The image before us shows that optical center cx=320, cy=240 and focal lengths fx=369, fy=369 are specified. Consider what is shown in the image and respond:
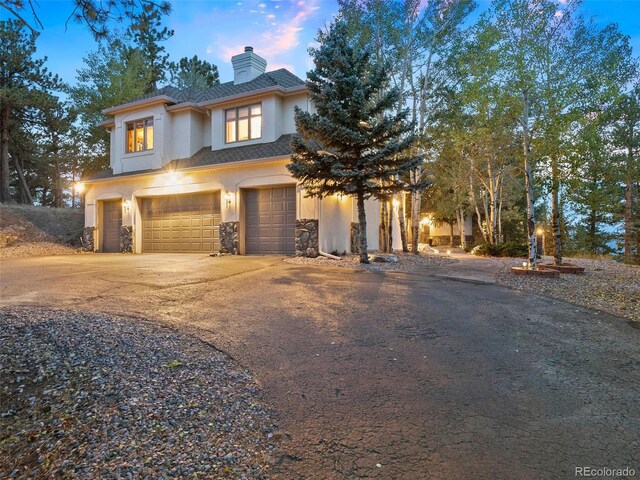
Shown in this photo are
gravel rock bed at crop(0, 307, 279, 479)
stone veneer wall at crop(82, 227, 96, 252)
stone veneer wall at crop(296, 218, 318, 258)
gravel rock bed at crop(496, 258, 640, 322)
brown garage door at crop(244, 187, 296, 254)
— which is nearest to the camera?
gravel rock bed at crop(0, 307, 279, 479)

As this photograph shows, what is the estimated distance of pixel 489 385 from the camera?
320 cm

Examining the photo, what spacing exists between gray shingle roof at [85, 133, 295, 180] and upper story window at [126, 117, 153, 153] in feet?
3.89

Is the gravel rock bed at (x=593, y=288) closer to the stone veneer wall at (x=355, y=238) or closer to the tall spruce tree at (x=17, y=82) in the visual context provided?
the stone veneer wall at (x=355, y=238)

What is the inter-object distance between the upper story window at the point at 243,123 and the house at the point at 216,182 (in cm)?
4

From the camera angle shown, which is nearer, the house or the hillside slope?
the house

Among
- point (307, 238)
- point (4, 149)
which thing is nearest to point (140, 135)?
point (307, 238)

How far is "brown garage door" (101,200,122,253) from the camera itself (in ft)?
54.3

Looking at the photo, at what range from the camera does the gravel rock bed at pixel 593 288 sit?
6.25m

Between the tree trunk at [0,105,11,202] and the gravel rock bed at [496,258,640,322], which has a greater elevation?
the tree trunk at [0,105,11,202]

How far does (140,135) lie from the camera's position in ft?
52.7

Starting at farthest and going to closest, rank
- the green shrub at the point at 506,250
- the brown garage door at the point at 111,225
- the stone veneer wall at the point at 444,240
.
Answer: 1. the stone veneer wall at the point at 444,240
2. the brown garage door at the point at 111,225
3. the green shrub at the point at 506,250

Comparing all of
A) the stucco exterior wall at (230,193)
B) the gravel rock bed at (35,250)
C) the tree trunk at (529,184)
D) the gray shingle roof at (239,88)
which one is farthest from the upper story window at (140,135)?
the tree trunk at (529,184)

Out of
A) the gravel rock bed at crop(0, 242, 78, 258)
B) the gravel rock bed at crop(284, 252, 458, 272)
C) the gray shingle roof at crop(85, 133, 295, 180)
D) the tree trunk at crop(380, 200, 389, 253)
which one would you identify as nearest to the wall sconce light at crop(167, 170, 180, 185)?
the gray shingle roof at crop(85, 133, 295, 180)

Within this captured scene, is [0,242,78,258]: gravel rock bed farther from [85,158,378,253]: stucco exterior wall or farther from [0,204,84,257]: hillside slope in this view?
[85,158,378,253]: stucco exterior wall
